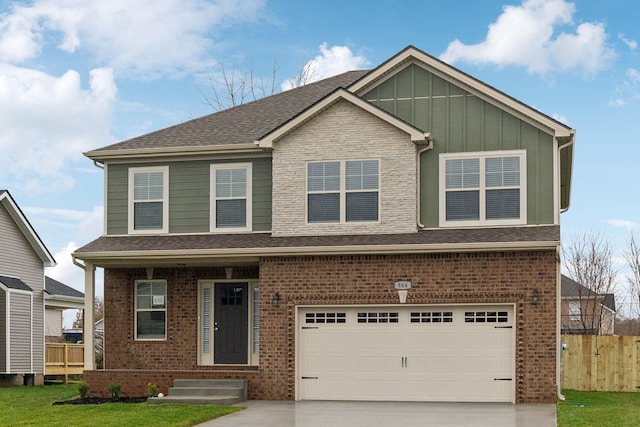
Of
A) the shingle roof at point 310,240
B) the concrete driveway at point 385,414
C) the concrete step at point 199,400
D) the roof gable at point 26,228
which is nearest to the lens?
the concrete driveway at point 385,414

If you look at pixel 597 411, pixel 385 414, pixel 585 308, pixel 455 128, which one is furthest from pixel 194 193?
pixel 585 308

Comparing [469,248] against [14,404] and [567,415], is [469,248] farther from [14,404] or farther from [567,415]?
[14,404]

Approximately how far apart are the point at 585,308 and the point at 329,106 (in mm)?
23262

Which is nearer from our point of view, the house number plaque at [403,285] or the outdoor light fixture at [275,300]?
the house number plaque at [403,285]

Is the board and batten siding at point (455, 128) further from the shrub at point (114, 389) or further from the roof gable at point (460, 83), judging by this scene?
the shrub at point (114, 389)

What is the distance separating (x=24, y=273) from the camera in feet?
104

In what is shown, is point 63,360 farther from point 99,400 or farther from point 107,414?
point 107,414

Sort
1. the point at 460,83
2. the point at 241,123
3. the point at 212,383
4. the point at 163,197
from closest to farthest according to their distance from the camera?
the point at 212,383
the point at 460,83
the point at 163,197
the point at 241,123

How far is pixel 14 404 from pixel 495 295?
10.9m

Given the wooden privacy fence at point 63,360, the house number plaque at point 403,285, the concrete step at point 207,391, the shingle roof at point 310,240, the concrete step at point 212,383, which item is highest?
the shingle roof at point 310,240

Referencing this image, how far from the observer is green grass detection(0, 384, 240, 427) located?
16797 millimetres

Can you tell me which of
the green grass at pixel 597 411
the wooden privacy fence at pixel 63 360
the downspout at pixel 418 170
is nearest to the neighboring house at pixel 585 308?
the green grass at pixel 597 411

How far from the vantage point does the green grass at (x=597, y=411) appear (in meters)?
16.2

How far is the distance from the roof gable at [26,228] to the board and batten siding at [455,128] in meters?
14.0
